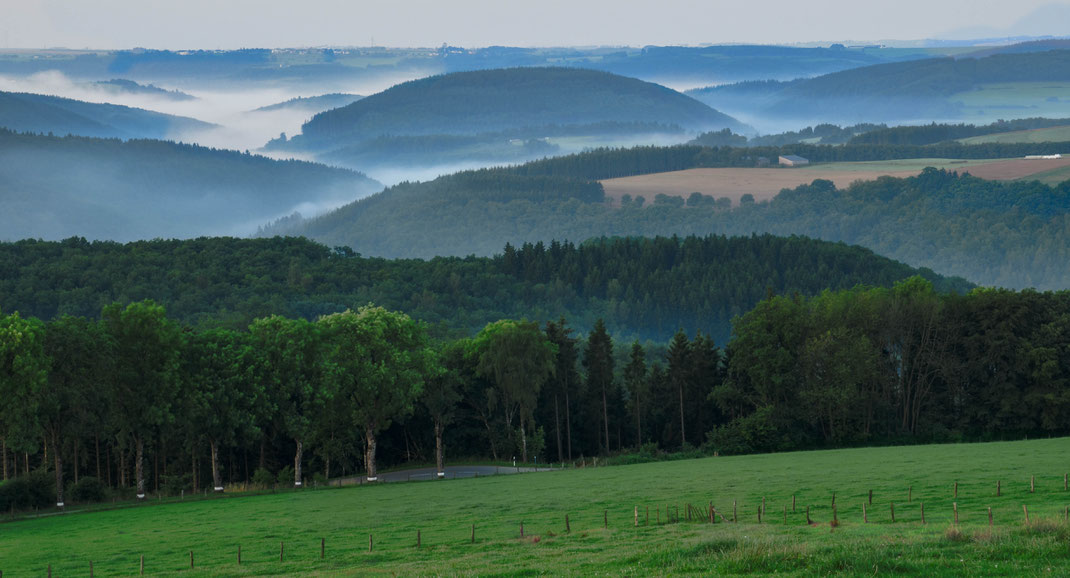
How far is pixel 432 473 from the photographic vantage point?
331 feet

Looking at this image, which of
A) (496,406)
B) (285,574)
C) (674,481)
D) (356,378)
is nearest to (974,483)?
(674,481)

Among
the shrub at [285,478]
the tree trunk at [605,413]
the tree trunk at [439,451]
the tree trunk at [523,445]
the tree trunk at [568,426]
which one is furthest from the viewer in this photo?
the tree trunk at [605,413]

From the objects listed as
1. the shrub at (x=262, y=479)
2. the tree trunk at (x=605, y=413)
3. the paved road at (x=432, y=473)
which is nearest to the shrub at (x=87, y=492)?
the shrub at (x=262, y=479)

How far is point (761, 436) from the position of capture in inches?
4198

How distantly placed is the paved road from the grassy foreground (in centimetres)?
897

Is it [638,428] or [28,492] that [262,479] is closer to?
[28,492]

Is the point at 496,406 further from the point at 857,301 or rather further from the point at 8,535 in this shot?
the point at 8,535

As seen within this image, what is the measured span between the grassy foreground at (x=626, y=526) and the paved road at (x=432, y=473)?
29.4ft

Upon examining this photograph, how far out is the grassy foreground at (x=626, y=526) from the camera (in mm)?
36250

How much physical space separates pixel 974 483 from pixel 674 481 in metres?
19.7

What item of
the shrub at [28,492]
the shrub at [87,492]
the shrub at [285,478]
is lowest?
the shrub at [285,478]

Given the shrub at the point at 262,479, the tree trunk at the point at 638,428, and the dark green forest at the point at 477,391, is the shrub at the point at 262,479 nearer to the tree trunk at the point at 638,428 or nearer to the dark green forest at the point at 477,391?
the dark green forest at the point at 477,391

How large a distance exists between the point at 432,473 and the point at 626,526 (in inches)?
2017

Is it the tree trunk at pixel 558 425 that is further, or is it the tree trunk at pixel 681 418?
the tree trunk at pixel 681 418
